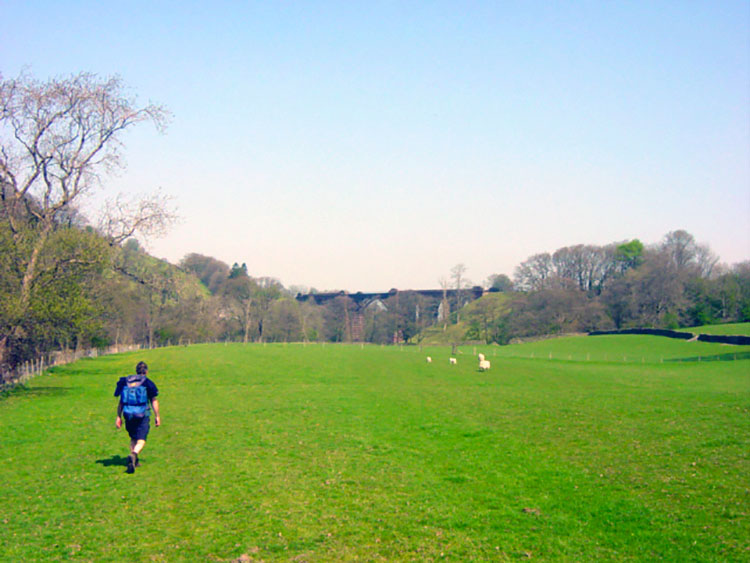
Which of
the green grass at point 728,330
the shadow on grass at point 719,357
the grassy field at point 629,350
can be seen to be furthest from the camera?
the green grass at point 728,330

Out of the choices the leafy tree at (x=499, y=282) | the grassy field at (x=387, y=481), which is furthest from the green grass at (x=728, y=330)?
the leafy tree at (x=499, y=282)

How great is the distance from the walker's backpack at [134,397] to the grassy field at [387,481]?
1460mm

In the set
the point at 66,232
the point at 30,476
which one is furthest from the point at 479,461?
the point at 66,232

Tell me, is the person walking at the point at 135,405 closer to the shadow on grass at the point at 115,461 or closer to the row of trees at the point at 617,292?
the shadow on grass at the point at 115,461

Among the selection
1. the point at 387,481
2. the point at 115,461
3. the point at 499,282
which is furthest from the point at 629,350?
the point at 499,282

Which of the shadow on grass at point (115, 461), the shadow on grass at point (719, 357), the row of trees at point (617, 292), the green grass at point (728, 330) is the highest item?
the row of trees at point (617, 292)

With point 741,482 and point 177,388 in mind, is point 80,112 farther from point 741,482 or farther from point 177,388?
point 741,482

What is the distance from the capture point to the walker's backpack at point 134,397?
13477mm

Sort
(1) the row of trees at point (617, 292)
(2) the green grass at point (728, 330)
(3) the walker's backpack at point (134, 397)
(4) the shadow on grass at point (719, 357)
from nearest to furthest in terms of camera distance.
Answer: (3) the walker's backpack at point (134, 397) < (4) the shadow on grass at point (719, 357) < (2) the green grass at point (728, 330) < (1) the row of trees at point (617, 292)

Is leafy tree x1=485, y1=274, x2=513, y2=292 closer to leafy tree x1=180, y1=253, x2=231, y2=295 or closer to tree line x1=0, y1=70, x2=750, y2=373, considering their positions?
tree line x1=0, y1=70, x2=750, y2=373

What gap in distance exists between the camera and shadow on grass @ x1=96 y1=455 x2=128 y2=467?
1458 centimetres

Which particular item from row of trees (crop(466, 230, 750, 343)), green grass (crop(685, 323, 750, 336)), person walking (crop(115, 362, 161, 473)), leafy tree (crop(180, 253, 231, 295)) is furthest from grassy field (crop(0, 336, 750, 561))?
leafy tree (crop(180, 253, 231, 295))

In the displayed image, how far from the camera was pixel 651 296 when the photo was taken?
368 ft

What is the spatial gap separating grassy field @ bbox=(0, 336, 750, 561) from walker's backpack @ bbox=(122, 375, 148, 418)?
4.79ft
